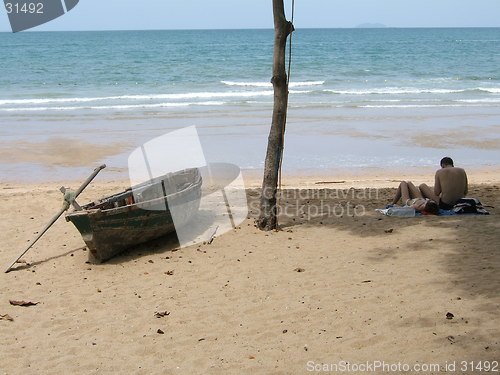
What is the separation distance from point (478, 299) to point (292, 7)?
4.45 meters

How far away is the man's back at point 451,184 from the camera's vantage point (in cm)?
917

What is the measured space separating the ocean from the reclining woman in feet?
13.1

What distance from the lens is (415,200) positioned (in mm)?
9531

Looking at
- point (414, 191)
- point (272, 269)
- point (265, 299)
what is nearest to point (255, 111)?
point (414, 191)

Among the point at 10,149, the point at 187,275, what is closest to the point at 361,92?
the point at 10,149

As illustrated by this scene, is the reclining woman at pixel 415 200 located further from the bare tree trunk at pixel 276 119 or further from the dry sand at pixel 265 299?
the bare tree trunk at pixel 276 119

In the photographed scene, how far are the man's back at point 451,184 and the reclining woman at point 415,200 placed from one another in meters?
0.20

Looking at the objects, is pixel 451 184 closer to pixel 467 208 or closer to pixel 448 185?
pixel 448 185

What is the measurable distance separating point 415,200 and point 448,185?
532mm

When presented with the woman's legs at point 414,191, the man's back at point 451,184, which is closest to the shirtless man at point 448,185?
the man's back at point 451,184

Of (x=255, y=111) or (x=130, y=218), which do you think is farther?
(x=255, y=111)

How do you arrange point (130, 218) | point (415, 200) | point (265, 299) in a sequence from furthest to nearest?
point (415, 200) < point (130, 218) < point (265, 299)

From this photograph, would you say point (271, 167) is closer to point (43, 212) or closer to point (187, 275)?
point (187, 275)

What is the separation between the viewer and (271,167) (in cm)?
888
